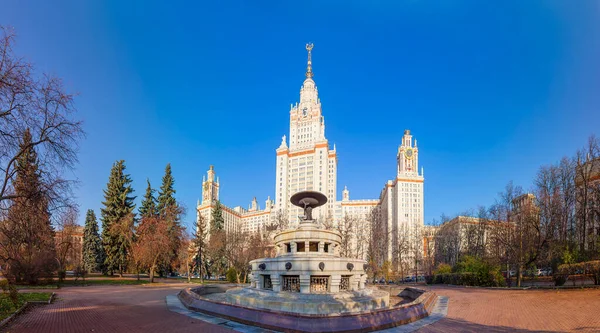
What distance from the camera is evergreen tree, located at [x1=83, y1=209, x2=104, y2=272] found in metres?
49.8

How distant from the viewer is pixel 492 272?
27375mm

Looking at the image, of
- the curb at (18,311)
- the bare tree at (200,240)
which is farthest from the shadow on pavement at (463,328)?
the bare tree at (200,240)

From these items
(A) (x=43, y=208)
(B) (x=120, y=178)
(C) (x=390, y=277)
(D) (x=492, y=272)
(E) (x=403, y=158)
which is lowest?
(C) (x=390, y=277)

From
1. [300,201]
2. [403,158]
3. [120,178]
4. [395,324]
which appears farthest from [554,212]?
[403,158]

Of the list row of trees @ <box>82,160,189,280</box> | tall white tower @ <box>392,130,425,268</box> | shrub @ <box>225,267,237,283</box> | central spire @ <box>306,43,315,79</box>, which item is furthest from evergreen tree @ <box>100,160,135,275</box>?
central spire @ <box>306,43,315,79</box>

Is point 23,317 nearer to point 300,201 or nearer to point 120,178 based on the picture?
point 300,201

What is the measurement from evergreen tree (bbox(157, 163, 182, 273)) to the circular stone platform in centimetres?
2639

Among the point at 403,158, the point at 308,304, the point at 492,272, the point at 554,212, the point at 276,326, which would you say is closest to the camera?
the point at 276,326

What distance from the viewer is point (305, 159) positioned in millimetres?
116688

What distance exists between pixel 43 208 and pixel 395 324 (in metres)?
13.0

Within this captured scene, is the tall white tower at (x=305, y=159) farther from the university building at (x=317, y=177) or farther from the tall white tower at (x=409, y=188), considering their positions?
the tall white tower at (x=409, y=188)

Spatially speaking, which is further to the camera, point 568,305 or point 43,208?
point 568,305

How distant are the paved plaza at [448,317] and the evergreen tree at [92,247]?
39.0 m

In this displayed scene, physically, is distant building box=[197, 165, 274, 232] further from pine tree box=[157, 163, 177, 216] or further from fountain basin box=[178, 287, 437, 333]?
fountain basin box=[178, 287, 437, 333]
